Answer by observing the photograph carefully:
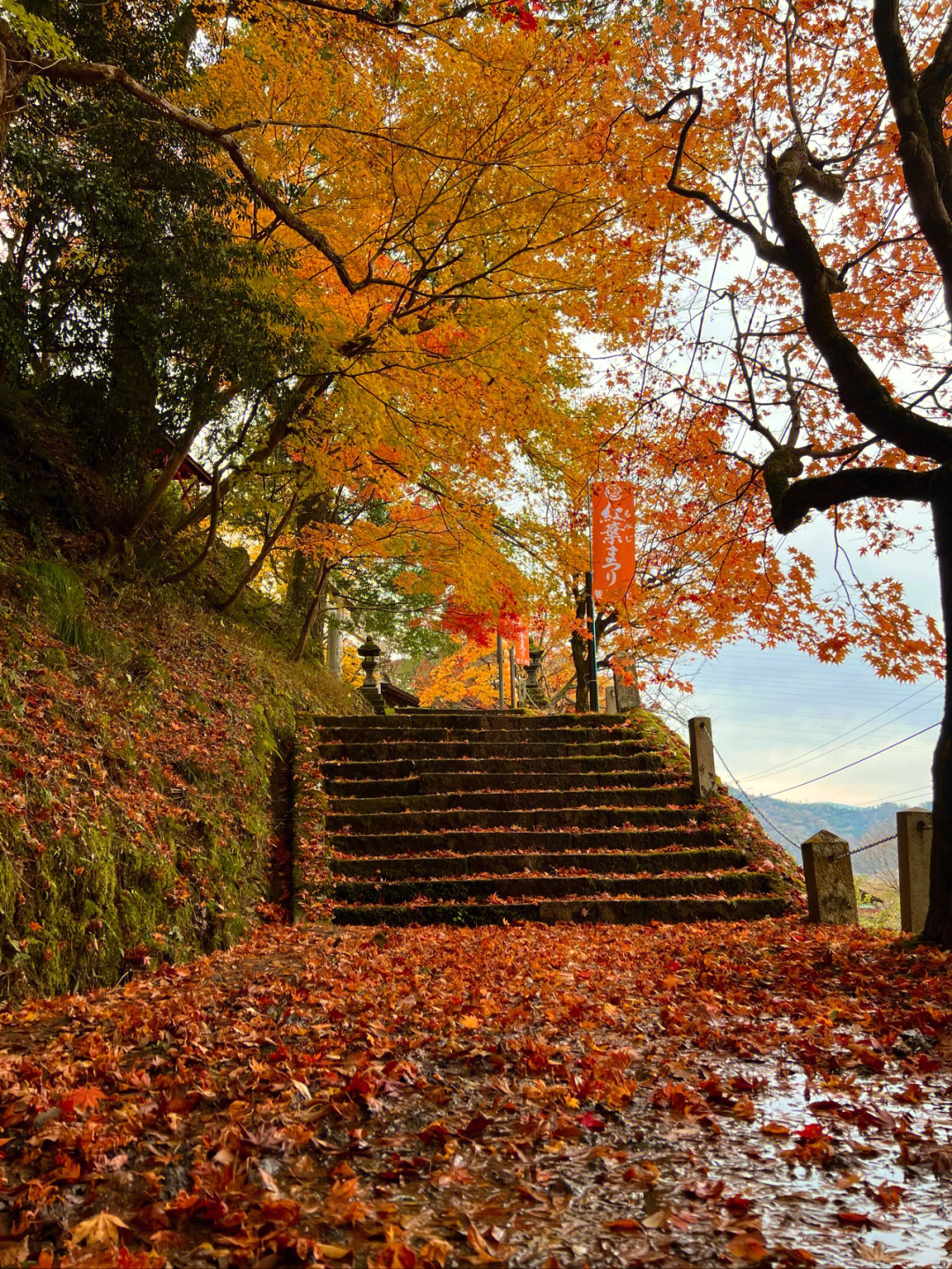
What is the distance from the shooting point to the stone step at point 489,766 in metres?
10.2

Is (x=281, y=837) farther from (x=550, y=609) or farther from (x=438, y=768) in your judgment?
(x=550, y=609)

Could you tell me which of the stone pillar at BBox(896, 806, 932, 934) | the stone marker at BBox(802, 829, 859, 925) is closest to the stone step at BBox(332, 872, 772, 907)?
the stone marker at BBox(802, 829, 859, 925)

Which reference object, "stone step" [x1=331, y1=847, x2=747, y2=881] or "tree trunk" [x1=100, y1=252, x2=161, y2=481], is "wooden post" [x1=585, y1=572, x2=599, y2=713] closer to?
"stone step" [x1=331, y1=847, x2=747, y2=881]

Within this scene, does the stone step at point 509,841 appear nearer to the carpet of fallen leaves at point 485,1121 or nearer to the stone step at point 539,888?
the stone step at point 539,888

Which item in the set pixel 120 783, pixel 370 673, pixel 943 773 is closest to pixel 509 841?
pixel 120 783

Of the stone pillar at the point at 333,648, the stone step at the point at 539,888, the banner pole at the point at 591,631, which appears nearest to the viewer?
the stone step at the point at 539,888

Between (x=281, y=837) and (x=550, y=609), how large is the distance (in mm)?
7026

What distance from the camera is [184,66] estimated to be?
305 inches

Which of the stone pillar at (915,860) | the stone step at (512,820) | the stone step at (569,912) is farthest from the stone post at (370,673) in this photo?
the stone pillar at (915,860)

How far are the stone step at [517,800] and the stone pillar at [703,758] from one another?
0.71ft

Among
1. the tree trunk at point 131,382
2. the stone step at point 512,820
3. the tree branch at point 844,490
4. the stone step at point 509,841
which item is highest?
the tree trunk at point 131,382

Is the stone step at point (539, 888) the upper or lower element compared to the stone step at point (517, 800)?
lower

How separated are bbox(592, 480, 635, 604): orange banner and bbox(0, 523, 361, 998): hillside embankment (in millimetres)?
5471

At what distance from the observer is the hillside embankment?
440 centimetres
